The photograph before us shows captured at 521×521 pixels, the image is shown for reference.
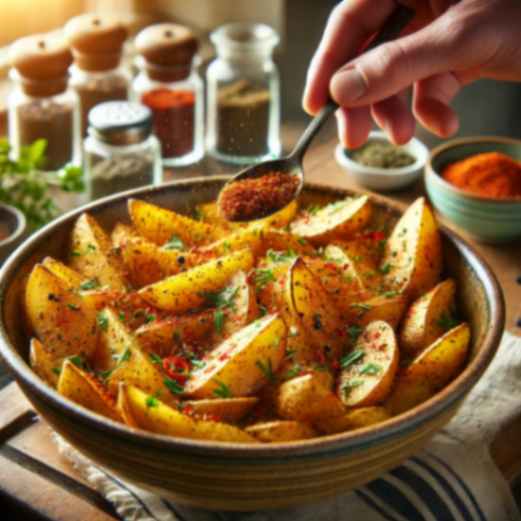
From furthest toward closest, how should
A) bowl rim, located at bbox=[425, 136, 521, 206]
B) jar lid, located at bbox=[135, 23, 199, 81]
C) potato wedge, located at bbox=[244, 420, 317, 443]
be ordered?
jar lid, located at bbox=[135, 23, 199, 81], bowl rim, located at bbox=[425, 136, 521, 206], potato wedge, located at bbox=[244, 420, 317, 443]

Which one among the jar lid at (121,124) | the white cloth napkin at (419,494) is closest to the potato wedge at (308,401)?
the white cloth napkin at (419,494)

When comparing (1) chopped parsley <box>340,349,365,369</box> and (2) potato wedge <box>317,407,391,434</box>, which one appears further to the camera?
(1) chopped parsley <box>340,349,365,369</box>

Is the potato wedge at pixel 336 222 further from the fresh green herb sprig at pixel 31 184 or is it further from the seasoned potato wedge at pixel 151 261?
the fresh green herb sprig at pixel 31 184

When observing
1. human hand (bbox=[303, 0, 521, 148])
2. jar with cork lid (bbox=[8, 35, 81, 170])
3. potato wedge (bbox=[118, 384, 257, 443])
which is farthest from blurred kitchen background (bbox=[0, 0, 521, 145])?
potato wedge (bbox=[118, 384, 257, 443])

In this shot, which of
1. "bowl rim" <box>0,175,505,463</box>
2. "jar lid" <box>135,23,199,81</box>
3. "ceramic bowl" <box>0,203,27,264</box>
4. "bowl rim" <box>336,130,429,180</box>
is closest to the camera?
"bowl rim" <box>0,175,505,463</box>

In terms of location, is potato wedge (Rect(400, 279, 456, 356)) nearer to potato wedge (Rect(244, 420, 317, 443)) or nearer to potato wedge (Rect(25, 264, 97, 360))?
potato wedge (Rect(244, 420, 317, 443))

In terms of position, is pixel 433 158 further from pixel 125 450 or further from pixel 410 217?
pixel 125 450

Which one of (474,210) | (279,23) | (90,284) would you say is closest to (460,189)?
(474,210)
